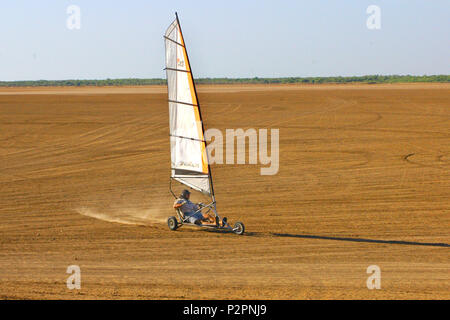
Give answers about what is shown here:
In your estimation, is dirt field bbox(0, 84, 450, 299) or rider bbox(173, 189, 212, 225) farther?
rider bbox(173, 189, 212, 225)

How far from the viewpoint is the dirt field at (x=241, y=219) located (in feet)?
33.1

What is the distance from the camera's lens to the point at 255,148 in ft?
90.8

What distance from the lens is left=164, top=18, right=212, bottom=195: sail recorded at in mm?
13656

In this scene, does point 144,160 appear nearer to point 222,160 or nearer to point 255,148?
point 222,160

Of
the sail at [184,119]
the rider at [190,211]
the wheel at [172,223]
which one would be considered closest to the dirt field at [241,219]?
the wheel at [172,223]

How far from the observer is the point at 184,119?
14.0 meters

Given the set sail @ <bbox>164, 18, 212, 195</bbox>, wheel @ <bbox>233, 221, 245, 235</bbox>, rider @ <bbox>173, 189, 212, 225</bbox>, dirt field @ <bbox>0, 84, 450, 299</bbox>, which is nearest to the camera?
dirt field @ <bbox>0, 84, 450, 299</bbox>

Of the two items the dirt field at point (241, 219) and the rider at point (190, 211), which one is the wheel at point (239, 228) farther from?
the rider at point (190, 211)

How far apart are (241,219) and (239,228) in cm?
167

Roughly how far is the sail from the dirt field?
Result: 1.37 meters

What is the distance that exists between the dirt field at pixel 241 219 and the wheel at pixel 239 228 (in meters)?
0.20

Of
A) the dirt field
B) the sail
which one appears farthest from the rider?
the sail

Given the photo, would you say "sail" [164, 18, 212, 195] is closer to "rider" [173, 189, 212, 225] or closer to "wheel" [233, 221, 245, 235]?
"rider" [173, 189, 212, 225]

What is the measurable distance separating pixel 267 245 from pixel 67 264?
402cm
